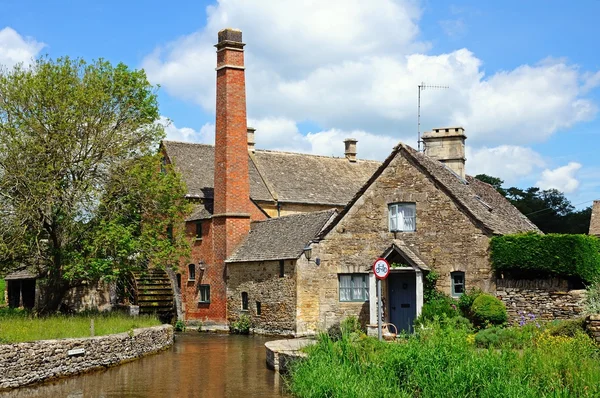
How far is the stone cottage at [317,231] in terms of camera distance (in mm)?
26828

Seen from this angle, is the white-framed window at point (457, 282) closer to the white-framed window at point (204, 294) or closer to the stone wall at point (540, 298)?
the stone wall at point (540, 298)

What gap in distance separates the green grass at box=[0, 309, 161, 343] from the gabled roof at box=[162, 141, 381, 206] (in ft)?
42.3

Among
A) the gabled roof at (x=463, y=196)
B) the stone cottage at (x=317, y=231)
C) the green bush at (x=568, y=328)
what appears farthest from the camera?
the stone cottage at (x=317, y=231)

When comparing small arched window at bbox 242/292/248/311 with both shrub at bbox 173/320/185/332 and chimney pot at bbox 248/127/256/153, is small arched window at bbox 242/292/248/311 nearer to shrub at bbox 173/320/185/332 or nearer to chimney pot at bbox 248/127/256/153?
shrub at bbox 173/320/185/332

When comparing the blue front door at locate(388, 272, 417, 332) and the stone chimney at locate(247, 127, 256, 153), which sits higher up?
the stone chimney at locate(247, 127, 256, 153)

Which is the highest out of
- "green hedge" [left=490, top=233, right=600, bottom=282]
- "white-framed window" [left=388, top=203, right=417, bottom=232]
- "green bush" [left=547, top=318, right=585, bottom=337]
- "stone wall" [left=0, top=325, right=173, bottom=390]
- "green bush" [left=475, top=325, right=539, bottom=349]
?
"white-framed window" [left=388, top=203, right=417, bottom=232]

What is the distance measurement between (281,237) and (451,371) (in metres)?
20.2

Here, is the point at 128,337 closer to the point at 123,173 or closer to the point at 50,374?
the point at 50,374

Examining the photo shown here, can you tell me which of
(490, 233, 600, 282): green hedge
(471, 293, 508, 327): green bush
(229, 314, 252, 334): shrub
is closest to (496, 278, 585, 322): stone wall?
(490, 233, 600, 282): green hedge

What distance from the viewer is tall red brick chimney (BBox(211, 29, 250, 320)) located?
35.3m

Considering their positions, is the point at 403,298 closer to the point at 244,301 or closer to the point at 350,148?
the point at 244,301

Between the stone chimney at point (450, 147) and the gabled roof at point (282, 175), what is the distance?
10.9 meters

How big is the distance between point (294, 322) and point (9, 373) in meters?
14.4

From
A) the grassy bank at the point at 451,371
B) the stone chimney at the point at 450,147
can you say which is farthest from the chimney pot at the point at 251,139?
the grassy bank at the point at 451,371
